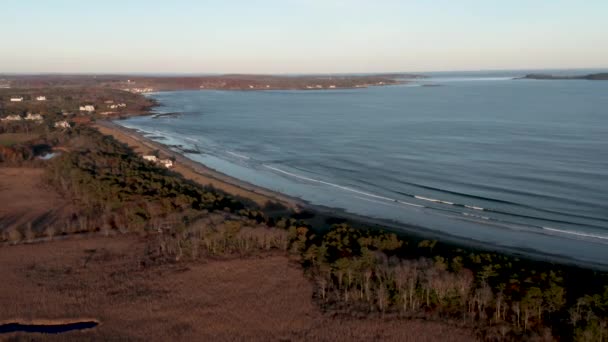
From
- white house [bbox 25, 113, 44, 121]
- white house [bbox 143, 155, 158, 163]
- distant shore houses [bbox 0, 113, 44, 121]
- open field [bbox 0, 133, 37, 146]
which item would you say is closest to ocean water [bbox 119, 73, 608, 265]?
white house [bbox 143, 155, 158, 163]

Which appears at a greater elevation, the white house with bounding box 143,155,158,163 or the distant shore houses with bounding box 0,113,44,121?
the distant shore houses with bounding box 0,113,44,121

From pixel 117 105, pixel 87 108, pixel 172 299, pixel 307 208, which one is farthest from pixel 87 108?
pixel 172 299

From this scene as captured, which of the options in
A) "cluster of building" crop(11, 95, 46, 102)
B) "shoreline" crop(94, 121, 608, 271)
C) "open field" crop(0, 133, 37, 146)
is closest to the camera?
"shoreline" crop(94, 121, 608, 271)

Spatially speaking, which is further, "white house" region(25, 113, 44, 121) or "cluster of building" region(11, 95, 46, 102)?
"cluster of building" region(11, 95, 46, 102)

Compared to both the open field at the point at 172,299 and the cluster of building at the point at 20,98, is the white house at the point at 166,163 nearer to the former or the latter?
the open field at the point at 172,299

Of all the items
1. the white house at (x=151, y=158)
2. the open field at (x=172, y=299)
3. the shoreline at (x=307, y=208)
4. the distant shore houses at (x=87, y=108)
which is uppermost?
A: the distant shore houses at (x=87, y=108)

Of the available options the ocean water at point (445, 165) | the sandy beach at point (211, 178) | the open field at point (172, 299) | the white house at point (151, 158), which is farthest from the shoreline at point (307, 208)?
the open field at point (172, 299)

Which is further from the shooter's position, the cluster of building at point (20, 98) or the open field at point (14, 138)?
the cluster of building at point (20, 98)

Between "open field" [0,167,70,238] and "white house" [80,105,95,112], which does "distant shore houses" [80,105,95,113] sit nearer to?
"white house" [80,105,95,112]

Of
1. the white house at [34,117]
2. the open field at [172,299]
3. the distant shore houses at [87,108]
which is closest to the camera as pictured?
the open field at [172,299]
